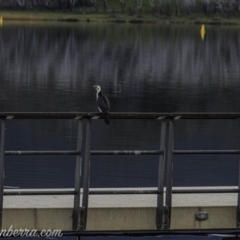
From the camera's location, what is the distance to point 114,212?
1220 cm

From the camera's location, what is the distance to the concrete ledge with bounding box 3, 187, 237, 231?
1198 cm

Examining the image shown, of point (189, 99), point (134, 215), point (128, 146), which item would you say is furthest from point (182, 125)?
point (134, 215)

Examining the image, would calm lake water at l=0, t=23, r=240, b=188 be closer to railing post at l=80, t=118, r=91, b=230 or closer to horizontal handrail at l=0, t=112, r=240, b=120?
railing post at l=80, t=118, r=91, b=230

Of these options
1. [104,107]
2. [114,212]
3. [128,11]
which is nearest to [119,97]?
[104,107]

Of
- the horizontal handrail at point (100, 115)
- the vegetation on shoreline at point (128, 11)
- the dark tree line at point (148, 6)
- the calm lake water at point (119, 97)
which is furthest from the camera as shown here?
the dark tree line at point (148, 6)

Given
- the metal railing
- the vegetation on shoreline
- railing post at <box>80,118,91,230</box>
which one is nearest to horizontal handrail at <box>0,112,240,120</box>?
the metal railing

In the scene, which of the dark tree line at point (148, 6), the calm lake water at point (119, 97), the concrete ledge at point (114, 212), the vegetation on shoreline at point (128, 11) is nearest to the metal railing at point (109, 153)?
the concrete ledge at point (114, 212)

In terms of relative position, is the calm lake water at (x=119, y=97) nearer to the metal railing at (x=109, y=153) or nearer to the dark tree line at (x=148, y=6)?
the metal railing at (x=109, y=153)

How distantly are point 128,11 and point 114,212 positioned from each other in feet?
583

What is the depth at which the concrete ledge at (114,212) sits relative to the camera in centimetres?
1198

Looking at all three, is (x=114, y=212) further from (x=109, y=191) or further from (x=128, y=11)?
(x=128, y=11)

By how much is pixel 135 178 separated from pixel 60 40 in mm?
83484

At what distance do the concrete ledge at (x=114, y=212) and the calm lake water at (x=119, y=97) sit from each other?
12.1m

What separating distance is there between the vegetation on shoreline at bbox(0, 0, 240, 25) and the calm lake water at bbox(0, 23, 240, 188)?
191ft
